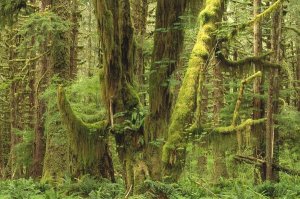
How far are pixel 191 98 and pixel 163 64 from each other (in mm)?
1265

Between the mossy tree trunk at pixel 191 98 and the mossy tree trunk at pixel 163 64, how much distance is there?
24.9 inches

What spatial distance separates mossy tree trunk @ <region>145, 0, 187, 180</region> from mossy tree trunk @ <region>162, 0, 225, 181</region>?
632 mm

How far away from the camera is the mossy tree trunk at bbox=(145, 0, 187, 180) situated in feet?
30.8

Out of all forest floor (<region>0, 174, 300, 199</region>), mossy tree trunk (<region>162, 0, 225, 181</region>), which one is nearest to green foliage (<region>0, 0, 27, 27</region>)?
forest floor (<region>0, 174, 300, 199</region>)

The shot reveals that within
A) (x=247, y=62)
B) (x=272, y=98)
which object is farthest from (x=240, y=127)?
(x=272, y=98)

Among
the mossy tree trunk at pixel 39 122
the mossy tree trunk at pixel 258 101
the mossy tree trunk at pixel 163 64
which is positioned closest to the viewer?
the mossy tree trunk at pixel 163 64

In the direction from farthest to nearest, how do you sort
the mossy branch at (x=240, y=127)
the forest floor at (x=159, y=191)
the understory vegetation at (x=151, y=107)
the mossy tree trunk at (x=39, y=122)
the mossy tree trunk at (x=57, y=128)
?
the mossy tree trunk at (x=39, y=122) → the mossy tree trunk at (x=57, y=128) → the mossy branch at (x=240, y=127) → the forest floor at (x=159, y=191) → the understory vegetation at (x=151, y=107)

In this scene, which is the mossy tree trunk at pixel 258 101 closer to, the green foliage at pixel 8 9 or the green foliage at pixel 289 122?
the green foliage at pixel 289 122

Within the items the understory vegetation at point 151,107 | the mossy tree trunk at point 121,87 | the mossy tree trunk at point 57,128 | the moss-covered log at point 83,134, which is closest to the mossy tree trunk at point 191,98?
the understory vegetation at point 151,107

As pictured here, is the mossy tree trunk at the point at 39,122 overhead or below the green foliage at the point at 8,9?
below

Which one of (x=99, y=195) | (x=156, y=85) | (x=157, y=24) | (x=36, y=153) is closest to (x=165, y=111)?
(x=156, y=85)

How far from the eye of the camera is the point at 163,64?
9359 millimetres

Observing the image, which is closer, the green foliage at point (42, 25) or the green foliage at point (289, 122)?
the green foliage at point (42, 25)

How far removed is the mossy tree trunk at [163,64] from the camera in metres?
9.38
